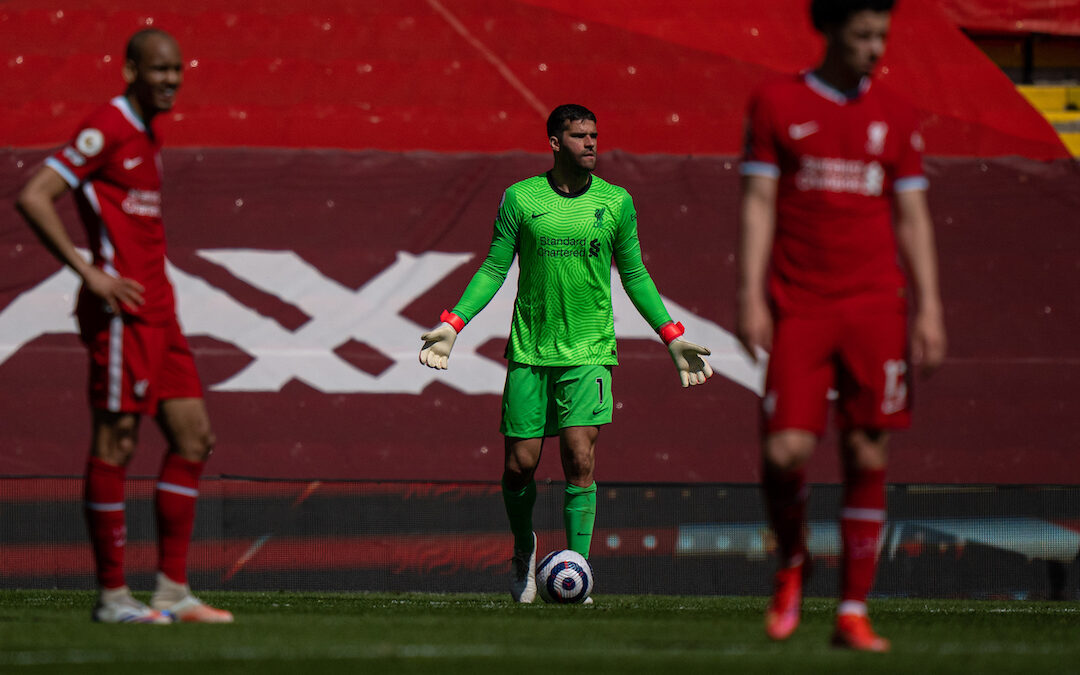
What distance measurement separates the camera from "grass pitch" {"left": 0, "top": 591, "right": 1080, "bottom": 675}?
3.38 metres

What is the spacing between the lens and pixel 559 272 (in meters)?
6.38

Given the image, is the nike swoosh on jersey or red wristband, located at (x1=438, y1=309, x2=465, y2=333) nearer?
the nike swoosh on jersey

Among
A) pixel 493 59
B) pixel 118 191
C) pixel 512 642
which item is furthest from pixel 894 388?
pixel 493 59

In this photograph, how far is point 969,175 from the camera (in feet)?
34.3

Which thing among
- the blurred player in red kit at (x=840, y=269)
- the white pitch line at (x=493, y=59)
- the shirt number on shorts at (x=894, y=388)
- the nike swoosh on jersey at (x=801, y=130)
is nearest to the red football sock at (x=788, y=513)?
the blurred player in red kit at (x=840, y=269)

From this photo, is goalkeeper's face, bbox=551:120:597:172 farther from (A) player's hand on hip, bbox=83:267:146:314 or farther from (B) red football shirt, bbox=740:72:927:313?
(B) red football shirt, bbox=740:72:927:313

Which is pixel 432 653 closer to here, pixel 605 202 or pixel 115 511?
pixel 115 511

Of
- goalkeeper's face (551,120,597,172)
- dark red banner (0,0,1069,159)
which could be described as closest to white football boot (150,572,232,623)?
goalkeeper's face (551,120,597,172)

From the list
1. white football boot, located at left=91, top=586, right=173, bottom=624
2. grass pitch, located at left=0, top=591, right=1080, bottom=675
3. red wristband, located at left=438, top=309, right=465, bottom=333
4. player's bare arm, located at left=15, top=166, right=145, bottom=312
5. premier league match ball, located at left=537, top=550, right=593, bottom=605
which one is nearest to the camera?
grass pitch, located at left=0, top=591, right=1080, bottom=675

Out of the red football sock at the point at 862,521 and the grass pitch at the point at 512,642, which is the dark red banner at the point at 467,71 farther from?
the red football sock at the point at 862,521

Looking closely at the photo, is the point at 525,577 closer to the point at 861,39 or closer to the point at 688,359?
the point at 688,359

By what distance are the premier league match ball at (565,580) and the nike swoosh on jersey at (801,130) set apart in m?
2.67

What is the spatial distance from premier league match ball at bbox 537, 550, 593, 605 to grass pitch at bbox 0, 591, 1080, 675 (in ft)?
0.72

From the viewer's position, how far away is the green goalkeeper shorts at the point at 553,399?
627 centimetres
